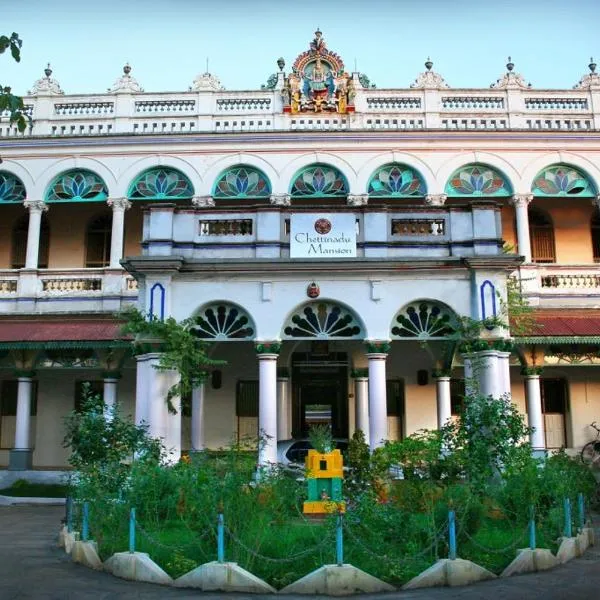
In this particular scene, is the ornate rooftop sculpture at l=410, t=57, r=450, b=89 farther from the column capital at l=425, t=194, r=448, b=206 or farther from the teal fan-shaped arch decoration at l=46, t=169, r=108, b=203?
the teal fan-shaped arch decoration at l=46, t=169, r=108, b=203

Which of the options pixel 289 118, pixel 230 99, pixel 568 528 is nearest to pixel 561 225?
pixel 289 118

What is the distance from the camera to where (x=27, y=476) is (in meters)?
19.3

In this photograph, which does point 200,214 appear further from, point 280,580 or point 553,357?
point 553,357

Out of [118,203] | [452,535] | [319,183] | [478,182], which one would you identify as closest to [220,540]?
[452,535]

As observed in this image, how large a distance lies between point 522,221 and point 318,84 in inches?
287

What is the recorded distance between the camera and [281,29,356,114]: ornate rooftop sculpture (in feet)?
70.2

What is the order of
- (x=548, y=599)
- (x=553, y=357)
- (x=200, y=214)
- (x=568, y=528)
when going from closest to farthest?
(x=548, y=599), (x=568, y=528), (x=200, y=214), (x=553, y=357)

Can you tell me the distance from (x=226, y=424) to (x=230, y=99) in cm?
974

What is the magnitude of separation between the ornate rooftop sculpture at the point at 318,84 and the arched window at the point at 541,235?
6.59 meters

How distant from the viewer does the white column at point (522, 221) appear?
20.2 m

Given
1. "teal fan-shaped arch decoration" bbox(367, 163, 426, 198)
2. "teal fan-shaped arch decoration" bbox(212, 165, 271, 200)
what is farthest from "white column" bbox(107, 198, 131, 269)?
"teal fan-shaped arch decoration" bbox(367, 163, 426, 198)

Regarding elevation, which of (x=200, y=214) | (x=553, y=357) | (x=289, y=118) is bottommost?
(x=553, y=357)

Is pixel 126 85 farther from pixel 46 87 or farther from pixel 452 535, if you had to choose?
pixel 452 535

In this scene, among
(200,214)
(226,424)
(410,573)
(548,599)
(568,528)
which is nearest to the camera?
(548,599)
